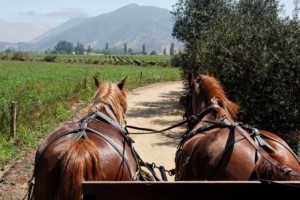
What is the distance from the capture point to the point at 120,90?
6016mm

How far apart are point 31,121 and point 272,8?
576 inches

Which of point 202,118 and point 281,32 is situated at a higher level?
point 281,32

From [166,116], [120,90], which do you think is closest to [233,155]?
[120,90]

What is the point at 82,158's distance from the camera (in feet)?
11.8

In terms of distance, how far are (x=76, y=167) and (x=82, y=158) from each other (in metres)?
0.11

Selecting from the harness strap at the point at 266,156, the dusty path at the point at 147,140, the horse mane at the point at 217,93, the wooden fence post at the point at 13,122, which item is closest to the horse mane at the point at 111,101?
the horse mane at the point at 217,93

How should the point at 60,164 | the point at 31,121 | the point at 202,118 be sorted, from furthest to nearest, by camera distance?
the point at 31,121 → the point at 202,118 → the point at 60,164

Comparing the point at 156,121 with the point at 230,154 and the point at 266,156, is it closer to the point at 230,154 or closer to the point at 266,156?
the point at 230,154

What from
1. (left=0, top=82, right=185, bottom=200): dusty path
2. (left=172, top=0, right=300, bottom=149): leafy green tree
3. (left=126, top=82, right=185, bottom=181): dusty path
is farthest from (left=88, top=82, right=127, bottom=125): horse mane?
(left=172, top=0, right=300, bottom=149): leafy green tree

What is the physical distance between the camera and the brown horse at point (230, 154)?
12.2 ft

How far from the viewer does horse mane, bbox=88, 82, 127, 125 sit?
521 centimetres

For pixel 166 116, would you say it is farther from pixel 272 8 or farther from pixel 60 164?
pixel 60 164

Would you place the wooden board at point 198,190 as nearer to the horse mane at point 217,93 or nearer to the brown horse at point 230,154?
the brown horse at point 230,154

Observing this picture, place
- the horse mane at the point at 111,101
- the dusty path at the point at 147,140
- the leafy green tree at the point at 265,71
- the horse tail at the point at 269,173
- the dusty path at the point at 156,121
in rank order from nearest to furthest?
the horse tail at the point at 269,173
the horse mane at the point at 111,101
the dusty path at the point at 147,140
the leafy green tree at the point at 265,71
the dusty path at the point at 156,121
